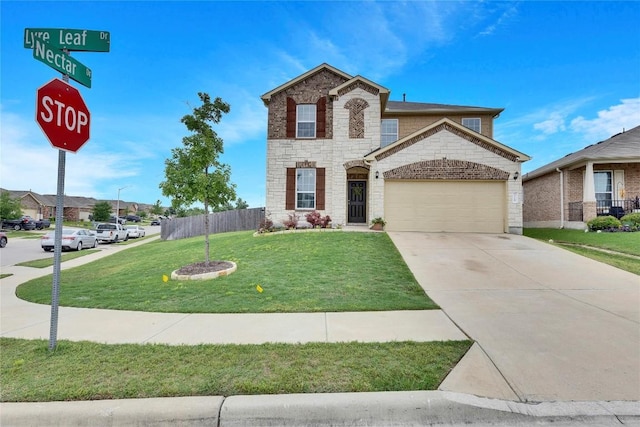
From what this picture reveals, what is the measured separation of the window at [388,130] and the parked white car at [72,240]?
69.4 feet

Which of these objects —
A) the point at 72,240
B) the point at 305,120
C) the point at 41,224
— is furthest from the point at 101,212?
the point at 305,120

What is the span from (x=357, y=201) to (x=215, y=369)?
45.8 ft

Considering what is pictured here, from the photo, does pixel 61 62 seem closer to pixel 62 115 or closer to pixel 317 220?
pixel 62 115

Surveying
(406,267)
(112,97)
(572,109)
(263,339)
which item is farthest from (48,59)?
(572,109)

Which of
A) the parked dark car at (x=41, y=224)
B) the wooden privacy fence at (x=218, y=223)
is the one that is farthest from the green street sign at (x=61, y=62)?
the parked dark car at (x=41, y=224)

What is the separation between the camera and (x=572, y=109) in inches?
733

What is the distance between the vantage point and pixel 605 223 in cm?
1489

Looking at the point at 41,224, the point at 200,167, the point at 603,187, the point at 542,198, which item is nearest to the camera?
the point at 200,167

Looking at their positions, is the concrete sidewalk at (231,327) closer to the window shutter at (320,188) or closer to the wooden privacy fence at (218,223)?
the window shutter at (320,188)

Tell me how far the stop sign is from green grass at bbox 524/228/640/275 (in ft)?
39.9

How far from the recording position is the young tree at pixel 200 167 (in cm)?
835

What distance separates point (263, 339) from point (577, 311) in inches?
208

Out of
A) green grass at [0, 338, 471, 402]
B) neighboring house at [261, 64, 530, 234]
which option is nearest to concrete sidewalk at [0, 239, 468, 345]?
green grass at [0, 338, 471, 402]

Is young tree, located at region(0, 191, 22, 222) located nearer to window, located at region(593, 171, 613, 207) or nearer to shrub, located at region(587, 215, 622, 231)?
shrub, located at region(587, 215, 622, 231)
